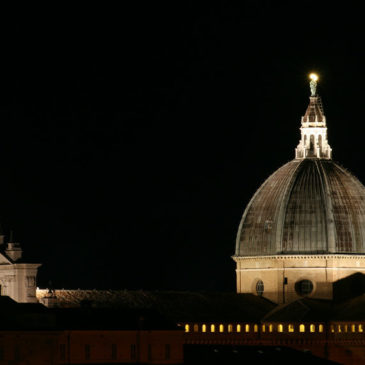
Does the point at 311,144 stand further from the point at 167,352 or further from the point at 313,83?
the point at 167,352

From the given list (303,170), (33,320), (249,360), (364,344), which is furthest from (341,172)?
(33,320)

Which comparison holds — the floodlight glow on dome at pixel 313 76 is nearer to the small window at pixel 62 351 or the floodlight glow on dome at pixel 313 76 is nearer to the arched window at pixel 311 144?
the arched window at pixel 311 144

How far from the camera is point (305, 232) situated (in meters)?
183

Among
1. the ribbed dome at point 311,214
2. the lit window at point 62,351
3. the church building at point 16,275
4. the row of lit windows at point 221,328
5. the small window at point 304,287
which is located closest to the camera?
the lit window at point 62,351

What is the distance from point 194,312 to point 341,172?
17.5 meters

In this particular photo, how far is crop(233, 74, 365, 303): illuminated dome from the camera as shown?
183 meters

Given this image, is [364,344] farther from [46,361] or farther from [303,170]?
[46,361]

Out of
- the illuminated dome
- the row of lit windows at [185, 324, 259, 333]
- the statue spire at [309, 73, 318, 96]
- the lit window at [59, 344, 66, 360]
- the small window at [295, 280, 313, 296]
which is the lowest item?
the lit window at [59, 344, 66, 360]

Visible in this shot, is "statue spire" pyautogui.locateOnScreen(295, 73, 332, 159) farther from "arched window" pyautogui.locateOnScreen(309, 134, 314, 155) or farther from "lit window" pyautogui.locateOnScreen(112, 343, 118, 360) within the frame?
"lit window" pyautogui.locateOnScreen(112, 343, 118, 360)

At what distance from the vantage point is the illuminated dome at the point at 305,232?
18275cm

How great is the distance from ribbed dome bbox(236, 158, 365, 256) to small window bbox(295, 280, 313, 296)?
2.40 meters

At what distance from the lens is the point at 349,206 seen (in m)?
183

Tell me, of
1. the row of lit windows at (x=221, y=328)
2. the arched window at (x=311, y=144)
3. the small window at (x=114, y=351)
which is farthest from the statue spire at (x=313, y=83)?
the small window at (x=114, y=351)

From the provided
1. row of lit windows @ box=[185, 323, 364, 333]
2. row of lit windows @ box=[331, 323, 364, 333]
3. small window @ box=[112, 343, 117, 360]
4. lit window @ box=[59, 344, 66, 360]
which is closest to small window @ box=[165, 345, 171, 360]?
small window @ box=[112, 343, 117, 360]
